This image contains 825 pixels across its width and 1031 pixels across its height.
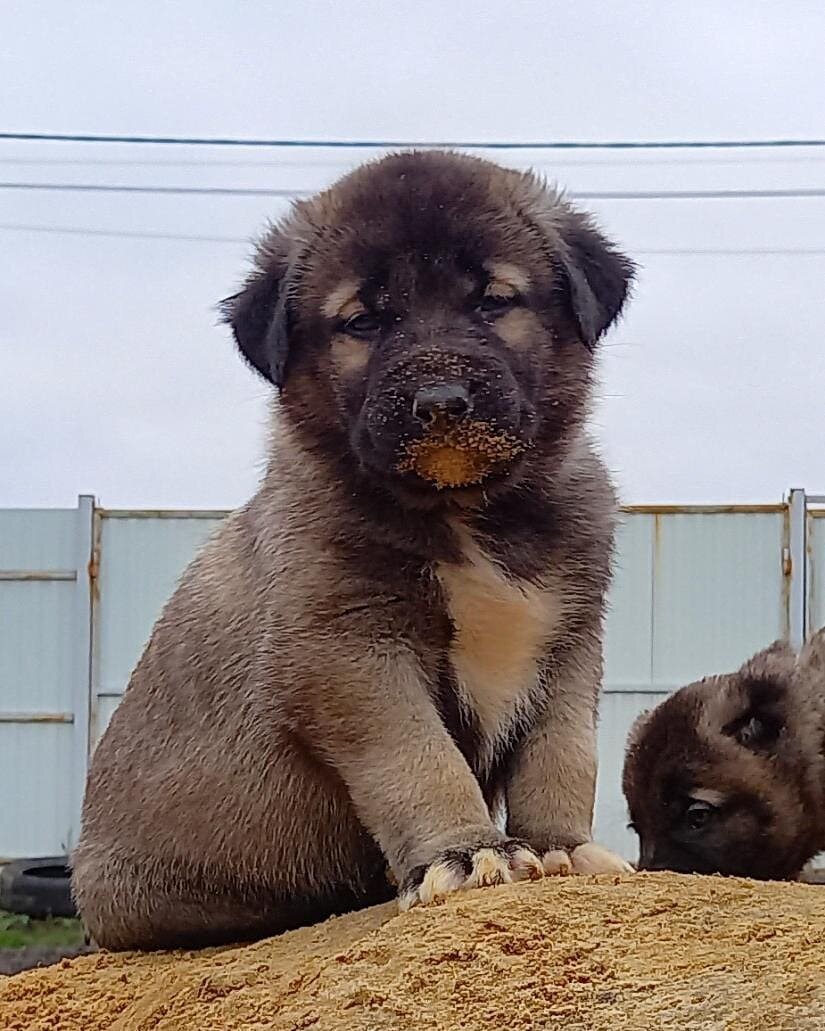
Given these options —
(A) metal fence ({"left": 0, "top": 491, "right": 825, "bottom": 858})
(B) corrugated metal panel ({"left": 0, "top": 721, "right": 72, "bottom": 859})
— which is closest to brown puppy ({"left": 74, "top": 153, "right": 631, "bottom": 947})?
(A) metal fence ({"left": 0, "top": 491, "right": 825, "bottom": 858})

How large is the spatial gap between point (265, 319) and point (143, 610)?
8310mm

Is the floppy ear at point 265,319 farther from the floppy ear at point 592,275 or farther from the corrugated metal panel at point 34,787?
the corrugated metal panel at point 34,787

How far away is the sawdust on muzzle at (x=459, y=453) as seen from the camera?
302 cm

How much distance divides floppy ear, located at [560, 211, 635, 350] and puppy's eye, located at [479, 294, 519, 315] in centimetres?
20

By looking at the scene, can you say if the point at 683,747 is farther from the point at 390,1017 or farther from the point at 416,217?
the point at 390,1017

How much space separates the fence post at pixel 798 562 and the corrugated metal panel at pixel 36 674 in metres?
5.47

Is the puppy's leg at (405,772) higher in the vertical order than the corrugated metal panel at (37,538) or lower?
lower

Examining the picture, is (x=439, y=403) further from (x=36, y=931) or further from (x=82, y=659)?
(x=82, y=659)

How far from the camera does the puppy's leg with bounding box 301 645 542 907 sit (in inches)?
115

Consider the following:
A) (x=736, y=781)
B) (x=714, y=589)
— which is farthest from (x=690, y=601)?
(x=736, y=781)

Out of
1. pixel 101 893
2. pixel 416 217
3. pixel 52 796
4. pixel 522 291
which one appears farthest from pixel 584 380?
pixel 52 796

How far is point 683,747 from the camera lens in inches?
196

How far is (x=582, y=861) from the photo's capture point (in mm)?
3104

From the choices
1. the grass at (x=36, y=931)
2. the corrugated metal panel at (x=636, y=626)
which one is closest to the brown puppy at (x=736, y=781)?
the grass at (x=36, y=931)
